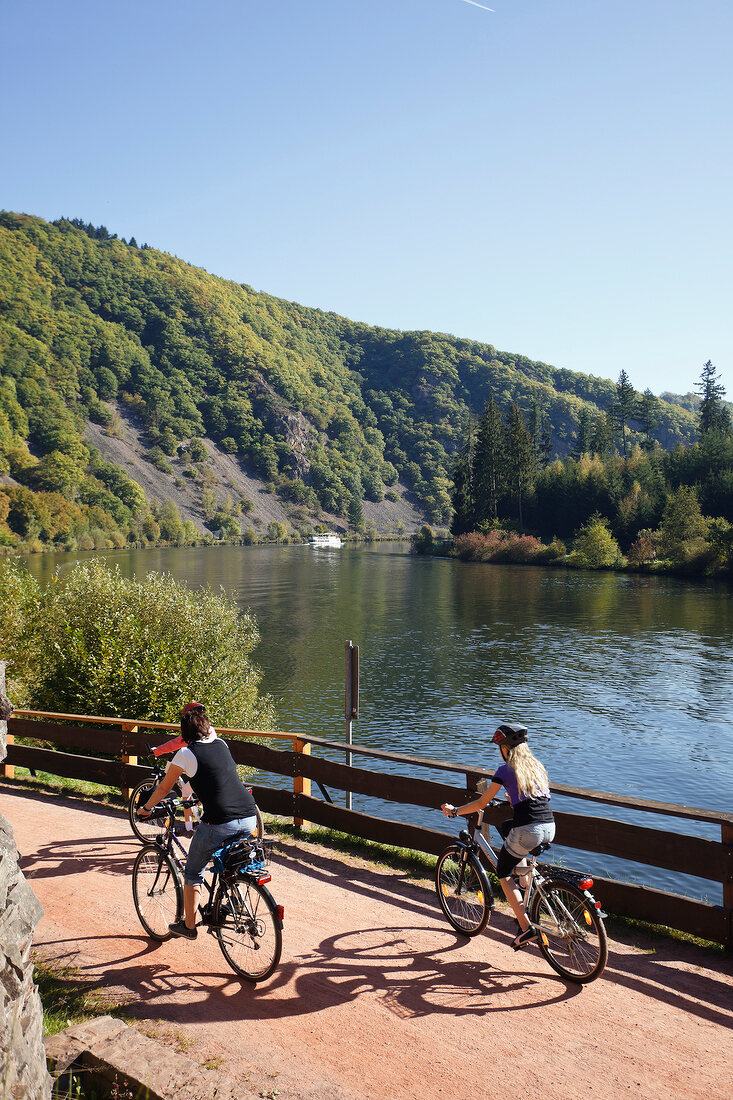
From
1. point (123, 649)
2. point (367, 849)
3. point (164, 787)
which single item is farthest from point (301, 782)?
point (123, 649)

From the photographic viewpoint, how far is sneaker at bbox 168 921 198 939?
22.0 ft

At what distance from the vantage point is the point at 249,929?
248 inches

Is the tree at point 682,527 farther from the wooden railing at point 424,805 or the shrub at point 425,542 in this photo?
the wooden railing at point 424,805

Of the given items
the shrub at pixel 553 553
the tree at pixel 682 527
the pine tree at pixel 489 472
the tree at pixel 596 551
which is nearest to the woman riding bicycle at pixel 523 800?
the tree at pixel 682 527

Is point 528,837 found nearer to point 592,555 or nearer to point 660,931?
point 660,931

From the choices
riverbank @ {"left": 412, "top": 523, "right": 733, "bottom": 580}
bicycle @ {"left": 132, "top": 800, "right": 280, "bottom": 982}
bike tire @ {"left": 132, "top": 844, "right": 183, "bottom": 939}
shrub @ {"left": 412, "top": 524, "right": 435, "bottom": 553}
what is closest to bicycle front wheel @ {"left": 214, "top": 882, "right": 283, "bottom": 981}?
bicycle @ {"left": 132, "top": 800, "right": 280, "bottom": 982}

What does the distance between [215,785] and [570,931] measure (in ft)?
10.2

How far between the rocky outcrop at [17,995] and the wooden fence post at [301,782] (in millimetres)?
6019

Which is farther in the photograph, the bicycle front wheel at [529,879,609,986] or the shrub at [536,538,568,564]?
the shrub at [536,538,568,564]

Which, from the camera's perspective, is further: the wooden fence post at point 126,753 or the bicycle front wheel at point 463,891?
the wooden fence post at point 126,753

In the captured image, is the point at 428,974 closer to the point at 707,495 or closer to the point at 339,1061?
the point at 339,1061

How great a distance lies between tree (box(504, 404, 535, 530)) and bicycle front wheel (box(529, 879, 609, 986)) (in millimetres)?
116270

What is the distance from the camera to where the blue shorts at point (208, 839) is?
20.6ft

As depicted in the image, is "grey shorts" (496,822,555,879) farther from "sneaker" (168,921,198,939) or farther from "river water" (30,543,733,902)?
"river water" (30,543,733,902)
